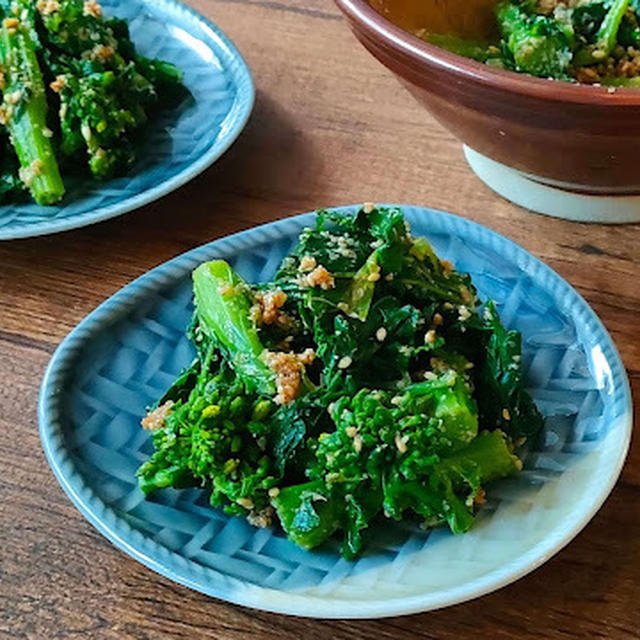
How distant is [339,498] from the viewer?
846 mm

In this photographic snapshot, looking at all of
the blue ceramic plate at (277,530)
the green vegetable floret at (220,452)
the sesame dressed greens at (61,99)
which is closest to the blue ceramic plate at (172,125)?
the sesame dressed greens at (61,99)

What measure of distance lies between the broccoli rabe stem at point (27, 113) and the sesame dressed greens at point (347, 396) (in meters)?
0.37

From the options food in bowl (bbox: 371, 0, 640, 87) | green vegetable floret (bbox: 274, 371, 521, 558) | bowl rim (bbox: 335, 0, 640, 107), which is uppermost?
bowl rim (bbox: 335, 0, 640, 107)

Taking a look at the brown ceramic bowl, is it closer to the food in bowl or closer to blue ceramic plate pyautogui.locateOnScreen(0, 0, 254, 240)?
the food in bowl

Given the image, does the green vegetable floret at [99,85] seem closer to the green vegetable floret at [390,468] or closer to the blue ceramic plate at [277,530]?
the blue ceramic plate at [277,530]

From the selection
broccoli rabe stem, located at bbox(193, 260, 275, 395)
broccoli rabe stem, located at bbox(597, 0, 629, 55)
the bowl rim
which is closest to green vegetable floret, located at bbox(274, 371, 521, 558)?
broccoli rabe stem, located at bbox(193, 260, 275, 395)

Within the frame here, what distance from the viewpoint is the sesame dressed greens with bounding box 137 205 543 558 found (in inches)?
33.0

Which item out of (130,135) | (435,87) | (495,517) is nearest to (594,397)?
(495,517)

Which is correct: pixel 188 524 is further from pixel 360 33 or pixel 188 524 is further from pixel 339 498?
pixel 360 33

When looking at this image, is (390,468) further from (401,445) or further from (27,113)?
(27,113)

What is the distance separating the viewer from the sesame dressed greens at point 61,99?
4.25 feet

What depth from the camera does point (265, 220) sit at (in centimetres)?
130

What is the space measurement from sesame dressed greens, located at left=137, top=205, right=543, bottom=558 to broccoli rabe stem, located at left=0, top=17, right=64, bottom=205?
371 mm

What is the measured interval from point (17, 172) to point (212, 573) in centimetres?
72
